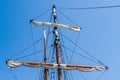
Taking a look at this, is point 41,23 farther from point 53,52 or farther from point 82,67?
point 82,67

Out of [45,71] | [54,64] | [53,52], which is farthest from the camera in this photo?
[45,71]

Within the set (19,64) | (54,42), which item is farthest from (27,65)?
(54,42)

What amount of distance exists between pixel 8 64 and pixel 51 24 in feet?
19.3

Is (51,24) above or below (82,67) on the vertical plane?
above

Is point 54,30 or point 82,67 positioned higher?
point 54,30

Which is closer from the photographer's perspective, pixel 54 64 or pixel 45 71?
pixel 54 64

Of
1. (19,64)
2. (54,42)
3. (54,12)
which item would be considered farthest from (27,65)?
(54,12)

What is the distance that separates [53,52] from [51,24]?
280 centimetres

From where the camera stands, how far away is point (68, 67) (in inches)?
1628

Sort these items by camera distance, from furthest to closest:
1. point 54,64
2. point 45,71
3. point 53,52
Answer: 1. point 45,71
2. point 53,52
3. point 54,64

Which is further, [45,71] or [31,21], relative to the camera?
[45,71]

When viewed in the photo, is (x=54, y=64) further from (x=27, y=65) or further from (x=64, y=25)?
(x=64, y=25)

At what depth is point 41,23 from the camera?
43.8 m

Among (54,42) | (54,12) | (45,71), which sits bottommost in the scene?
(45,71)
